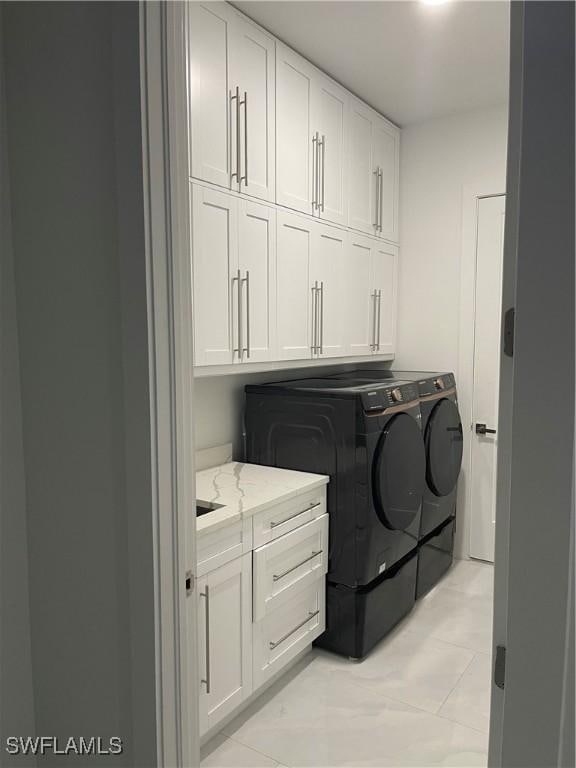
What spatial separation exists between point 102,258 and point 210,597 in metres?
1.19

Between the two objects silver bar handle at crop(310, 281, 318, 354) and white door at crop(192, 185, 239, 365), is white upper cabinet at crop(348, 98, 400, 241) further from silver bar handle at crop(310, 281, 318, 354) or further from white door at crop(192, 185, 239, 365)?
white door at crop(192, 185, 239, 365)

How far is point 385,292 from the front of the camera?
3.50 meters

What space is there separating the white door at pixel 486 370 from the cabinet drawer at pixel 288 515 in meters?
1.43

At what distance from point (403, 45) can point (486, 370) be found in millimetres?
1810

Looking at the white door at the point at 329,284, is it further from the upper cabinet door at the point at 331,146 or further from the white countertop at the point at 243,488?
the white countertop at the point at 243,488

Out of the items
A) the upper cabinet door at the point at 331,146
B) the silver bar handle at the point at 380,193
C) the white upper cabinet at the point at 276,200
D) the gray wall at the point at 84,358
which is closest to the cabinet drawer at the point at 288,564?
the white upper cabinet at the point at 276,200

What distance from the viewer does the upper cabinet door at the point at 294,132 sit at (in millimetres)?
2436

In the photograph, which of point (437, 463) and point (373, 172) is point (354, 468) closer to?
point (437, 463)

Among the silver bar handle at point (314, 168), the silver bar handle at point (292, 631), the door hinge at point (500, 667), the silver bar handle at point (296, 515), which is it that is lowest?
the silver bar handle at point (292, 631)

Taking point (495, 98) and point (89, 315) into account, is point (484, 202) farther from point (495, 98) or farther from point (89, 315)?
point (89, 315)

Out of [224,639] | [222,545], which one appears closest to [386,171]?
[222,545]

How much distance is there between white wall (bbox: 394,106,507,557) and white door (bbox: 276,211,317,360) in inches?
43.9

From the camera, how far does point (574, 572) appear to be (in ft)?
2.27

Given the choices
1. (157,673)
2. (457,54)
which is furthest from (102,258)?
(457,54)
